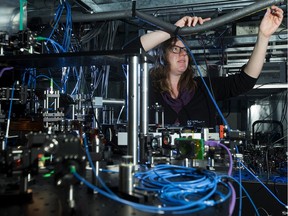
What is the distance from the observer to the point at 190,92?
2338mm

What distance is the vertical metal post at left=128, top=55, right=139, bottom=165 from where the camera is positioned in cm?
90

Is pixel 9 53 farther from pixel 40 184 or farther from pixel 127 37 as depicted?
pixel 127 37

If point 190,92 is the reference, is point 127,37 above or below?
above

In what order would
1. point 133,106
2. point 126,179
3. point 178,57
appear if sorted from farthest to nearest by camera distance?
point 178,57 → point 133,106 → point 126,179

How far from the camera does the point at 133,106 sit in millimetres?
931

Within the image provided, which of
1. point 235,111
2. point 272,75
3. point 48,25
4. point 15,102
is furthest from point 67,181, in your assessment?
point 235,111

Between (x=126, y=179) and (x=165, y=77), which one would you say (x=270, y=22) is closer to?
(x=165, y=77)

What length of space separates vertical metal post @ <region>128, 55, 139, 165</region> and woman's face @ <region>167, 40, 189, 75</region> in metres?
1.27

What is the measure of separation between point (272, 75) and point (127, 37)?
61.3 inches

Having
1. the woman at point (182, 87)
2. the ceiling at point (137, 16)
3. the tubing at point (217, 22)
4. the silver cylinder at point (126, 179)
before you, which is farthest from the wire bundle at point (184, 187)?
the woman at point (182, 87)

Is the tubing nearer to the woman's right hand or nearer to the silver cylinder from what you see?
the woman's right hand

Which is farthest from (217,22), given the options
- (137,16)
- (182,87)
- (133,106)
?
(182,87)

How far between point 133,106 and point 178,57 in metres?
1.34

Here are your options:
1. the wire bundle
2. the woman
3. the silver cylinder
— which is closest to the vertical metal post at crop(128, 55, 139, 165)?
the wire bundle
